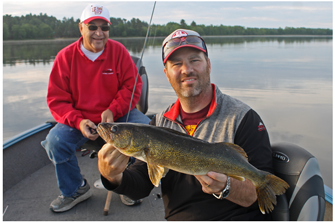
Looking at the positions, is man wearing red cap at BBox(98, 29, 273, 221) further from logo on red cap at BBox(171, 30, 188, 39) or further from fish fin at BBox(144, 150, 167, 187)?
fish fin at BBox(144, 150, 167, 187)

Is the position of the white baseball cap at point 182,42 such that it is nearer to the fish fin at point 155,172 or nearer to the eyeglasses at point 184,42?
the eyeglasses at point 184,42

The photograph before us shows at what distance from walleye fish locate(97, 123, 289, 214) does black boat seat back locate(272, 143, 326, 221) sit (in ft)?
0.49

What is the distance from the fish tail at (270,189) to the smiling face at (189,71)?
2.87 feet

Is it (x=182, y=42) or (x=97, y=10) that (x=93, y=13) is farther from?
(x=182, y=42)

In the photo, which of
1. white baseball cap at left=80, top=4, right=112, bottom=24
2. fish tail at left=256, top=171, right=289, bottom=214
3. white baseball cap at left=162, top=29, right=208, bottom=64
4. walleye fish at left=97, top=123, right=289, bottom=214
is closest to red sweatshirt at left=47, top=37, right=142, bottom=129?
white baseball cap at left=80, top=4, right=112, bottom=24

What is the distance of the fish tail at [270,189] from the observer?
1676 millimetres

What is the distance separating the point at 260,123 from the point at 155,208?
78.7 inches

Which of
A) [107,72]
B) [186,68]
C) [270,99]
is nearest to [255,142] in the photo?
[186,68]

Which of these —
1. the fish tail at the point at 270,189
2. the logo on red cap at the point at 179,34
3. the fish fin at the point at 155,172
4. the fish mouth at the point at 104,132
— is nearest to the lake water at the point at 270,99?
the logo on red cap at the point at 179,34

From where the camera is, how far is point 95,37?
3.53 metres

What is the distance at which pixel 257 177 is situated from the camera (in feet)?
5.51

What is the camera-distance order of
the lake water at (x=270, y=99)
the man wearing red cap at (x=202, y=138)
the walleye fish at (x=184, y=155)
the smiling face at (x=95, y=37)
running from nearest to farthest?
the walleye fish at (x=184, y=155) < the man wearing red cap at (x=202, y=138) < the smiling face at (x=95, y=37) < the lake water at (x=270, y=99)

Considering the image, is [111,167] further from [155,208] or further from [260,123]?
[155,208]

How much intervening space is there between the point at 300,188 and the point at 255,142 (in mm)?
426
